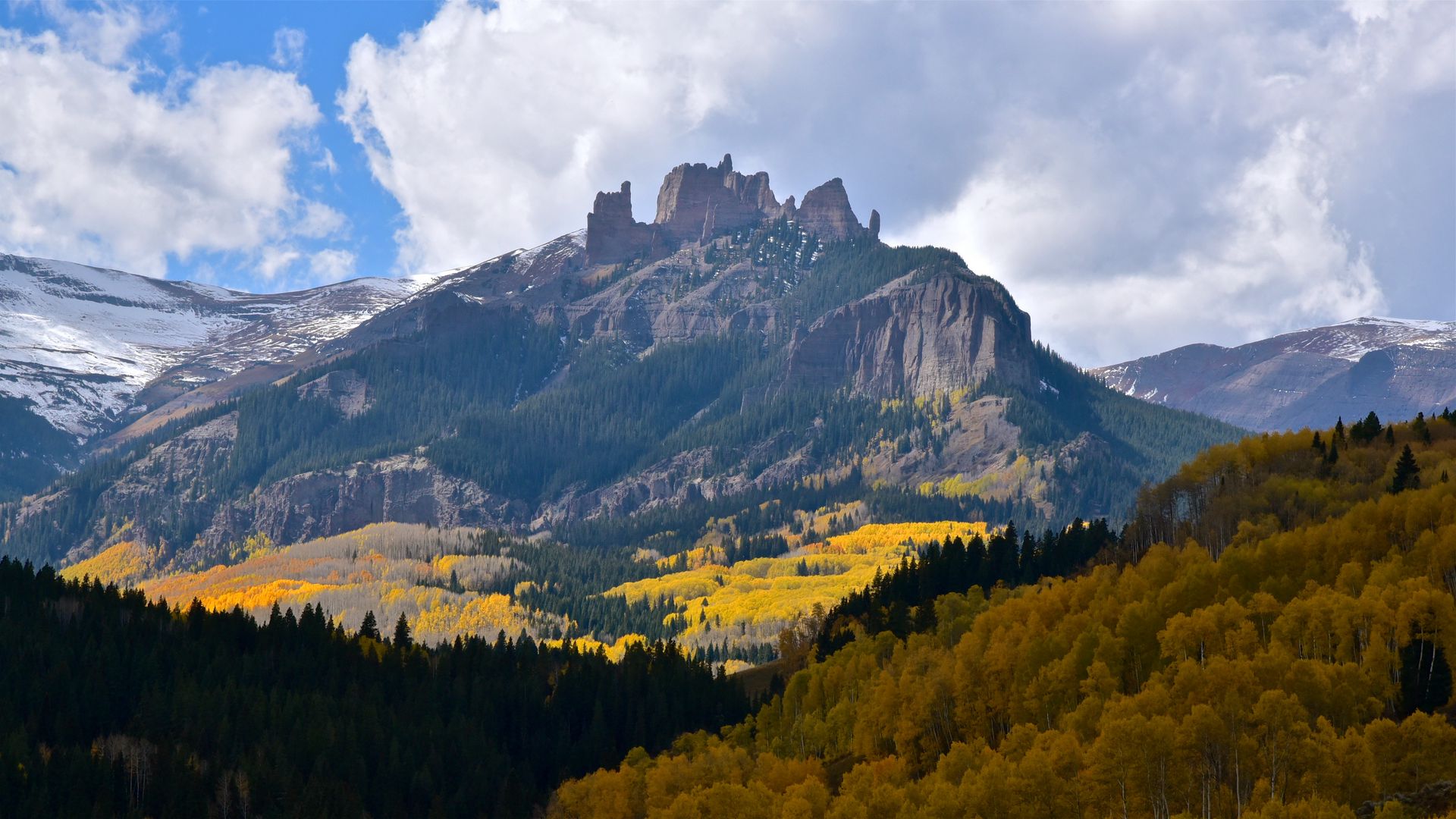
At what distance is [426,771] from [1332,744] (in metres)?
89.7

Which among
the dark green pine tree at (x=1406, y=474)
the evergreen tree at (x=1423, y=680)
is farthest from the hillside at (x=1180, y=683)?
the dark green pine tree at (x=1406, y=474)

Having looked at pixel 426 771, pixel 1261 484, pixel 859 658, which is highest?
pixel 1261 484

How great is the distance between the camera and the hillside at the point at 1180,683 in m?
102

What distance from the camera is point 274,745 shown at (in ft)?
501

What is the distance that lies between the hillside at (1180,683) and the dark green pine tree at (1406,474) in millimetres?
401

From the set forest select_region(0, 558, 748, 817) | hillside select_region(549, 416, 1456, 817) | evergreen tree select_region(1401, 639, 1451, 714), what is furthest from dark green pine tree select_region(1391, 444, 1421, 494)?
forest select_region(0, 558, 748, 817)

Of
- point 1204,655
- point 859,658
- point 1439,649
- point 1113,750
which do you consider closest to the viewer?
point 1113,750

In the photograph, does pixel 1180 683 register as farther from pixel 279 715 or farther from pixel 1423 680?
pixel 279 715

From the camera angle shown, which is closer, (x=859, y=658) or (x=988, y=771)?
(x=988, y=771)

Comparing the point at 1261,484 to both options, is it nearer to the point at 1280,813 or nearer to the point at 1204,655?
the point at 1204,655

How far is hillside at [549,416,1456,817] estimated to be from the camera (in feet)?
335

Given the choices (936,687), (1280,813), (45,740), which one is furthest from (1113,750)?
(45,740)

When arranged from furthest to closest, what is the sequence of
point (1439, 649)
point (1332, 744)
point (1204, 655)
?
point (1204, 655), point (1439, 649), point (1332, 744)

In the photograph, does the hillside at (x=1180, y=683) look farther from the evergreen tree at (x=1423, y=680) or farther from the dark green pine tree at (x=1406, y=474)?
the dark green pine tree at (x=1406, y=474)
